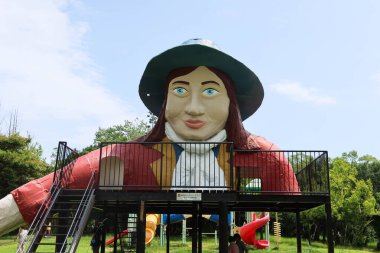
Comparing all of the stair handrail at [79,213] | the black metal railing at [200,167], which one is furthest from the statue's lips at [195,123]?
the stair handrail at [79,213]

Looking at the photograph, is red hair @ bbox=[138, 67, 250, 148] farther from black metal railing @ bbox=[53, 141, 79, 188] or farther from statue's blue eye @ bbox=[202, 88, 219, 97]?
black metal railing @ bbox=[53, 141, 79, 188]

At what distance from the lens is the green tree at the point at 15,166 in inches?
1283

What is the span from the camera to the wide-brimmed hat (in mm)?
11656

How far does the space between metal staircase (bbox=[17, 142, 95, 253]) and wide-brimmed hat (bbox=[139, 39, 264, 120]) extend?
11.4 ft

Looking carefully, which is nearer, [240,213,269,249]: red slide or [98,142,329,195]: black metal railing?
[98,142,329,195]: black metal railing

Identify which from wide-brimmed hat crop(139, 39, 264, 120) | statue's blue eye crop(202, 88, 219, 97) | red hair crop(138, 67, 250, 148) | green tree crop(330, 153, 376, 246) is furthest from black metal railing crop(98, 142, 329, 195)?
green tree crop(330, 153, 376, 246)

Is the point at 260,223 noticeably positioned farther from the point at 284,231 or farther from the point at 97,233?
the point at 284,231

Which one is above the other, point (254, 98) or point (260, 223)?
point (254, 98)

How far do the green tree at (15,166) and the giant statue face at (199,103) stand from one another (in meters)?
24.3

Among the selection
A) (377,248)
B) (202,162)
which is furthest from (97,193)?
(377,248)

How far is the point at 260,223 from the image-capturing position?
875 inches

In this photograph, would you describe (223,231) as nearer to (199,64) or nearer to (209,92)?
(209,92)

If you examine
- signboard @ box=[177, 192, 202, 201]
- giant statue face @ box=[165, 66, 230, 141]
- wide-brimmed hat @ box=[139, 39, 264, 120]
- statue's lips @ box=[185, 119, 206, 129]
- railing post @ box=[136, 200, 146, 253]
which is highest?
wide-brimmed hat @ box=[139, 39, 264, 120]

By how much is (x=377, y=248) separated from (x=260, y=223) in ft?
56.5
